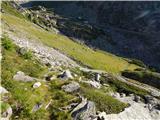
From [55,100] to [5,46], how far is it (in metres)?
14.1

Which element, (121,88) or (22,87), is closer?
(22,87)

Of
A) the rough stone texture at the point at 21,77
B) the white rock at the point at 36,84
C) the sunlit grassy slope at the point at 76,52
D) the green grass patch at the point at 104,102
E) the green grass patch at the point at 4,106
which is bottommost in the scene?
the sunlit grassy slope at the point at 76,52

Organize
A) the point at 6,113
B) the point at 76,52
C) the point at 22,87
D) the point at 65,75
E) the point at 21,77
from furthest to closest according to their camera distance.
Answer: the point at 76,52, the point at 65,75, the point at 21,77, the point at 22,87, the point at 6,113

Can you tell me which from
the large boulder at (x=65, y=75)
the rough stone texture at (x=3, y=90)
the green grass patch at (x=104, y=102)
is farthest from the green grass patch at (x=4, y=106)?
the large boulder at (x=65, y=75)

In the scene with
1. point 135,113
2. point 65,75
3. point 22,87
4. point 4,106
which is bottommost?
point 135,113

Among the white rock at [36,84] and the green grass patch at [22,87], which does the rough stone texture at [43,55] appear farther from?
the white rock at [36,84]

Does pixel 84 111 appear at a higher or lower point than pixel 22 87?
lower

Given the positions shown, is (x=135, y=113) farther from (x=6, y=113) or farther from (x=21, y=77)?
(x=6, y=113)

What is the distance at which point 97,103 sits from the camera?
41.8 meters

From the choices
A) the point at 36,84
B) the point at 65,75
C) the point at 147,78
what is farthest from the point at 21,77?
the point at 147,78

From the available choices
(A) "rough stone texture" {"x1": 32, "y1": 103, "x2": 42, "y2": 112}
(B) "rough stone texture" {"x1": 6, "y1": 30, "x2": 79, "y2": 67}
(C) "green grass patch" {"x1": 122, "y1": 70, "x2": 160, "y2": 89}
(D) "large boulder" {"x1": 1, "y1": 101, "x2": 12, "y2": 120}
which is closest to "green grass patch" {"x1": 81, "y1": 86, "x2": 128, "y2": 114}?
(A) "rough stone texture" {"x1": 32, "y1": 103, "x2": 42, "y2": 112}

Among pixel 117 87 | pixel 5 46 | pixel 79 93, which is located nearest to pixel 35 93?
pixel 79 93

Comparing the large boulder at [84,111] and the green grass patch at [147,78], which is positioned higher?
the large boulder at [84,111]

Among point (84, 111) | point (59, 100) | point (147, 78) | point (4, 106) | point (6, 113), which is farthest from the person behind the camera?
point (147, 78)
